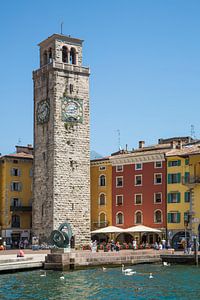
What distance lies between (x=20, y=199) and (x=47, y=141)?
36.1 ft

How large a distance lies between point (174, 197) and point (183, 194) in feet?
4.12

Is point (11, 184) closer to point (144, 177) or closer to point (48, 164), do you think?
point (48, 164)

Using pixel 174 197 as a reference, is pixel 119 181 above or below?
above

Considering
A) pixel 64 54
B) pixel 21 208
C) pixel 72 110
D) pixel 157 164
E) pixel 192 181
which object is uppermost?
pixel 64 54

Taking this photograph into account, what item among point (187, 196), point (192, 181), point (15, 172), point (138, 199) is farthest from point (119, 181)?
point (15, 172)

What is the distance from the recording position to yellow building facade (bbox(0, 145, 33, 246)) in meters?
75.2

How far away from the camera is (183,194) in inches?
2623

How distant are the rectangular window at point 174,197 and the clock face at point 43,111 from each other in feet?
46.9

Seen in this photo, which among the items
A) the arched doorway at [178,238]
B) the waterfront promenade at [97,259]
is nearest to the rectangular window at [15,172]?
the arched doorway at [178,238]

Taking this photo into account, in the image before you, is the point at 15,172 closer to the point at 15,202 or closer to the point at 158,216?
the point at 15,202

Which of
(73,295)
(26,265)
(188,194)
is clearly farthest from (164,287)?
(188,194)

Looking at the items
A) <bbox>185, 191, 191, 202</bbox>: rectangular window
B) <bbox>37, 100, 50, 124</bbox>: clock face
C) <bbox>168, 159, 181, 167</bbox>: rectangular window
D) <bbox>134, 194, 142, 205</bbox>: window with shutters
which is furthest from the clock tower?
<bbox>185, 191, 191, 202</bbox>: rectangular window

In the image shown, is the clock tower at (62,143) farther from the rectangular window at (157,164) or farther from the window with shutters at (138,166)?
the rectangular window at (157,164)

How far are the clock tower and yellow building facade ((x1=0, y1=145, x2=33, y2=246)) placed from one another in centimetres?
607
